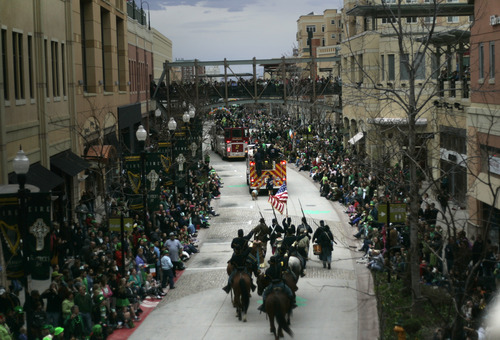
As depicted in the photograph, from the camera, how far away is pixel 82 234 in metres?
26.2

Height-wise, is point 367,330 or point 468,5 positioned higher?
point 468,5

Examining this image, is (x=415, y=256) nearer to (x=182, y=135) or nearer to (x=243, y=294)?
(x=243, y=294)

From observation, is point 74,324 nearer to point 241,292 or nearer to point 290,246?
point 241,292

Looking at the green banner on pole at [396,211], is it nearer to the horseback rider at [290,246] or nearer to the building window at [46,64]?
the horseback rider at [290,246]

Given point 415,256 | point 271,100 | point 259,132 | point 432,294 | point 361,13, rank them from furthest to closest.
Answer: point 259,132 → point 271,100 → point 361,13 → point 432,294 → point 415,256

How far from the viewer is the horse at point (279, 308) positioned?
17.4m

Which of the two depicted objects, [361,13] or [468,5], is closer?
[468,5]

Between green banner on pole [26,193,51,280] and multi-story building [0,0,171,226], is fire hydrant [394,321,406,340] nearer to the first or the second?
green banner on pole [26,193,51,280]

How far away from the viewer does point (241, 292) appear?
19.4 m

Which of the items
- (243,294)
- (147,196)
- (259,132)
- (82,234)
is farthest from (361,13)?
(259,132)

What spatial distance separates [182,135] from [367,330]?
24612 mm

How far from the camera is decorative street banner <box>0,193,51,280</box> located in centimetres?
1594

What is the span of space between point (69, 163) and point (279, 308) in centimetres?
1586

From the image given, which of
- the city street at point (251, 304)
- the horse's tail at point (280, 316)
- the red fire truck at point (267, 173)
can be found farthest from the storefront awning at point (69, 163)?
the horse's tail at point (280, 316)
